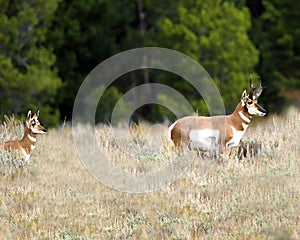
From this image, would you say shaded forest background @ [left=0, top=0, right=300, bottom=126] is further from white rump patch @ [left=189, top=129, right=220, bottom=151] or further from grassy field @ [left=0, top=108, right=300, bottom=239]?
grassy field @ [left=0, top=108, right=300, bottom=239]

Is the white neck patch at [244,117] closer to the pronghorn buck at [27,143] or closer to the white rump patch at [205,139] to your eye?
the white rump patch at [205,139]

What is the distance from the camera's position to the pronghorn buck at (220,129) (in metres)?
12.3

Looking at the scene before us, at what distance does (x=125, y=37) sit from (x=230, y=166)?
23.0 meters

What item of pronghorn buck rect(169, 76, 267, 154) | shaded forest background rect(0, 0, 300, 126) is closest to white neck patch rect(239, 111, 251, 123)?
pronghorn buck rect(169, 76, 267, 154)

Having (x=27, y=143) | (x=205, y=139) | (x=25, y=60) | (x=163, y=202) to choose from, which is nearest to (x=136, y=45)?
(x=25, y=60)

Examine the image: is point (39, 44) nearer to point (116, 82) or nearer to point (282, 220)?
point (116, 82)

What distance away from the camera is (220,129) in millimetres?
12297

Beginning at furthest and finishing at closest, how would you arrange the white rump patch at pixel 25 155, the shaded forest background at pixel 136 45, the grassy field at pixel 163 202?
the shaded forest background at pixel 136 45 → the white rump patch at pixel 25 155 → the grassy field at pixel 163 202

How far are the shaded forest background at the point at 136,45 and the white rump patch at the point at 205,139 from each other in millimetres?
15941

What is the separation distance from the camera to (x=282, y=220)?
9.75 m

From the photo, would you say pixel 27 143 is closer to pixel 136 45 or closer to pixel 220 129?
pixel 220 129

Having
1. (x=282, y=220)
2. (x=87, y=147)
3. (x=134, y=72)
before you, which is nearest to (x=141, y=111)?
(x=134, y=72)

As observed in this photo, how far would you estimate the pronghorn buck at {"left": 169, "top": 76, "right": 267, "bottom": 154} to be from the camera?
12281 mm

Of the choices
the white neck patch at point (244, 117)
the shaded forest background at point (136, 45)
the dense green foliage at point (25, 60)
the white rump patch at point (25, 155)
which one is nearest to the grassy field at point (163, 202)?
the white rump patch at point (25, 155)
